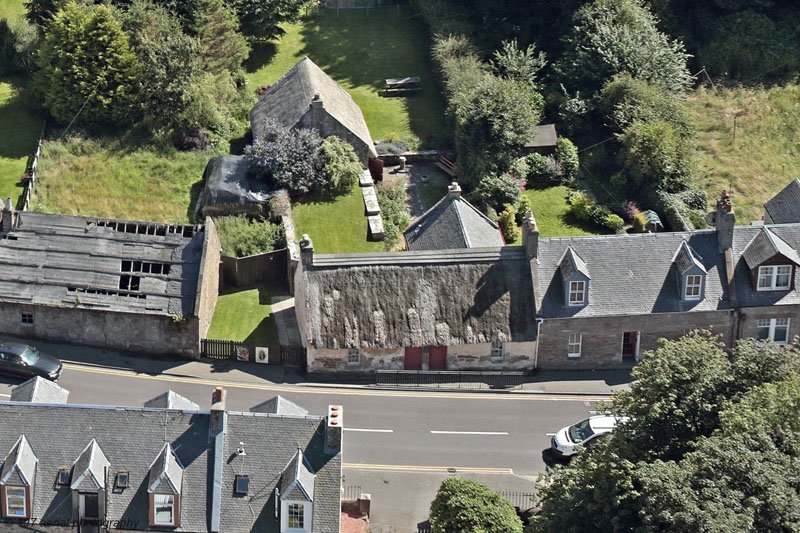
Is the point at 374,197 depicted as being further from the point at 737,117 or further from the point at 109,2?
the point at 737,117

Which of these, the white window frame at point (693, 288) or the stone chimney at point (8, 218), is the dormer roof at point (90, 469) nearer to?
the stone chimney at point (8, 218)

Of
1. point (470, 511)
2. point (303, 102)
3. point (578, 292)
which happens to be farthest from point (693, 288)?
point (303, 102)

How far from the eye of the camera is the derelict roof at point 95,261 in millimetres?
66250

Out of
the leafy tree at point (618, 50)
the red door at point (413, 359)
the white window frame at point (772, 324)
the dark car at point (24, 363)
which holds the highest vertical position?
the leafy tree at point (618, 50)

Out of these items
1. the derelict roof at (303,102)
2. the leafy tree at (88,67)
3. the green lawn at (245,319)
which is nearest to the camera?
the green lawn at (245,319)

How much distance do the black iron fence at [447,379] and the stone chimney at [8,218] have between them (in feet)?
70.1

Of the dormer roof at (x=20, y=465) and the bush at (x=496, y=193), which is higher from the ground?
the bush at (x=496, y=193)

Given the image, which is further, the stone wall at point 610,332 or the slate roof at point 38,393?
the stone wall at point 610,332

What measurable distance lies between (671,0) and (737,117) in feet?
37.0

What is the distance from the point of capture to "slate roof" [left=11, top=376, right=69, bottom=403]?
2141 inches

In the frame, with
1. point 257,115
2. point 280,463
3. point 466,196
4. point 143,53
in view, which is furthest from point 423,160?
point 280,463

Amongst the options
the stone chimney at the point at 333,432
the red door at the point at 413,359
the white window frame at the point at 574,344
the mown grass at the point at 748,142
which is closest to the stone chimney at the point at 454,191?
the red door at the point at 413,359

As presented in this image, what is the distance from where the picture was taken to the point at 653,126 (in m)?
79.9

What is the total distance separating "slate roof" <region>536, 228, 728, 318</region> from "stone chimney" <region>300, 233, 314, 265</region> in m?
11.9
